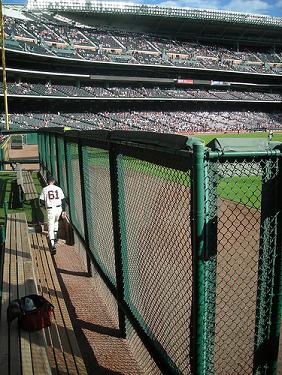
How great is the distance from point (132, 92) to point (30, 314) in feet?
179

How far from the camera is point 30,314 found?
3.75 meters

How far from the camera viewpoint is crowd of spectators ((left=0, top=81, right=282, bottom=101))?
157ft

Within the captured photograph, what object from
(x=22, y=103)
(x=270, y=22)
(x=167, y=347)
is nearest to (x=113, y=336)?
(x=167, y=347)

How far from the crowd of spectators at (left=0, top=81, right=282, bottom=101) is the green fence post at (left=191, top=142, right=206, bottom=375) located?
146 ft

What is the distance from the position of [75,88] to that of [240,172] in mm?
52527

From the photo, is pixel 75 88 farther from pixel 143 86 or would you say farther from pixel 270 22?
pixel 270 22

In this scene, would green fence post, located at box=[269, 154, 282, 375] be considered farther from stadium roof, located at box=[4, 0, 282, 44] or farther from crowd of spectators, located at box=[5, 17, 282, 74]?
stadium roof, located at box=[4, 0, 282, 44]

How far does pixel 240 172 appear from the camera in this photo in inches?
95.3

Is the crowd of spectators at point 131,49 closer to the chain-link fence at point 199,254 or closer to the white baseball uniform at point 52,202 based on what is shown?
the white baseball uniform at point 52,202

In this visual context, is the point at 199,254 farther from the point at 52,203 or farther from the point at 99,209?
the point at 52,203

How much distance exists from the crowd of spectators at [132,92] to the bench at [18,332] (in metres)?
40.8

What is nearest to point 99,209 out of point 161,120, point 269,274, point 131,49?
point 269,274

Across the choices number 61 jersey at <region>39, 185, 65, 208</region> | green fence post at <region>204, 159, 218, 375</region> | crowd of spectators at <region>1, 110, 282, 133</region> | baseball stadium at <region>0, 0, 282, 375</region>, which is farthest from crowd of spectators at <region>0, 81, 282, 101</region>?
green fence post at <region>204, 159, 218, 375</region>

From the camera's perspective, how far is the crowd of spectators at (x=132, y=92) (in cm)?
4800
